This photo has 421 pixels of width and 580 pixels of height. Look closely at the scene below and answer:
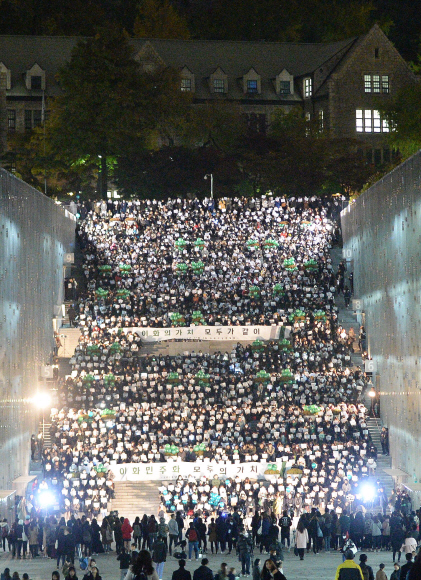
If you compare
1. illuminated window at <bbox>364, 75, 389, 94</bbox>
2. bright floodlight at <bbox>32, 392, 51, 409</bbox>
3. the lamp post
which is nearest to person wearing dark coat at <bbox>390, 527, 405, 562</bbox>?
the lamp post

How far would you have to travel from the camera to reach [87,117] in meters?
73.9

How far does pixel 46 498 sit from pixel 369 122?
188ft

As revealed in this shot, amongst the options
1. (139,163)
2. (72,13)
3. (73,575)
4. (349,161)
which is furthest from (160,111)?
(73,575)

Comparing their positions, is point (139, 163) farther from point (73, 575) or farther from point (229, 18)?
point (73, 575)

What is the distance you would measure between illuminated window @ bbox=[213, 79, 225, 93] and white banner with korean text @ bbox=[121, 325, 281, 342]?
4430 centimetres

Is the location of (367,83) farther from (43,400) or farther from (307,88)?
(43,400)

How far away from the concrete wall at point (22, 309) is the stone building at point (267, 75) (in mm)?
37485

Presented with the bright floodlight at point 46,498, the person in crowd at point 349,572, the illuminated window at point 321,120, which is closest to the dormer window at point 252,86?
the illuminated window at point 321,120

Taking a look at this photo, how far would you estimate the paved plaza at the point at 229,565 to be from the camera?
25.7 m

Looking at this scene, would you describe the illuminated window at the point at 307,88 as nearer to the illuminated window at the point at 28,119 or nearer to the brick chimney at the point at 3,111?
the illuminated window at the point at 28,119

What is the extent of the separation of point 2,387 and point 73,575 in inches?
791

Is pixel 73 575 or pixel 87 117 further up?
pixel 87 117

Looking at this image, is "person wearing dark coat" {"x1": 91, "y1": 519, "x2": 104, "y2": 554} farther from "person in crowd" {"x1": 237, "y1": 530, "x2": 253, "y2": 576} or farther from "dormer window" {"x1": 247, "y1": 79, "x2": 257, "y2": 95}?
"dormer window" {"x1": 247, "y1": 79, "x2": 257, "y2": 95}

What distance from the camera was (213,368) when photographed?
46.5m
